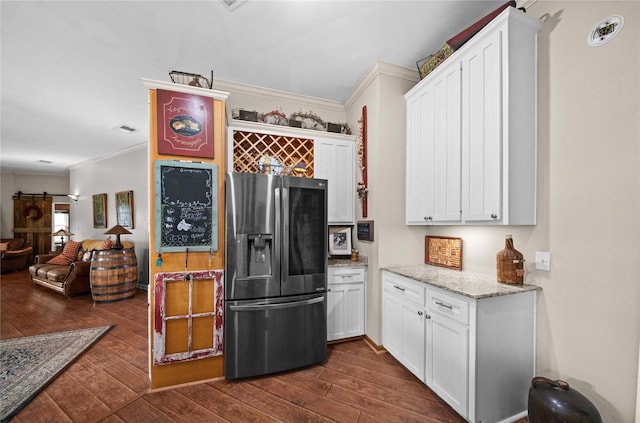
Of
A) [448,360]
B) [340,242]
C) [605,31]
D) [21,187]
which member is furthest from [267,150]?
[21,187]

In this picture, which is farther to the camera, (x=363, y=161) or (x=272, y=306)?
(x=363, y=161)

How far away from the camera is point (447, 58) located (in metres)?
2.06

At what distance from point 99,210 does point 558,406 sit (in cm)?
808

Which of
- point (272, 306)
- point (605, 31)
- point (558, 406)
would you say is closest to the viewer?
point (558, 406)

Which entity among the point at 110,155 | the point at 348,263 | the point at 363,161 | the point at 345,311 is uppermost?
the point at 110,155

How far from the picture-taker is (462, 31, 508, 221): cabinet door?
164 centimetres

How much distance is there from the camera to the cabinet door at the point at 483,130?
1.64 metres

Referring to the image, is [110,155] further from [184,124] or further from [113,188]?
[184,124]

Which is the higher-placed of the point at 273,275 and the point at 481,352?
the point at 273,275

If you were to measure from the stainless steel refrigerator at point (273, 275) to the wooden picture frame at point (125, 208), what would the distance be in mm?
4573

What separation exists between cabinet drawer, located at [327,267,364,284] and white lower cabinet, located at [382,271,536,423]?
2.95 feet

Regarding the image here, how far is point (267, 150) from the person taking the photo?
2.98 m

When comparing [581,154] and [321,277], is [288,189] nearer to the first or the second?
[321,277]

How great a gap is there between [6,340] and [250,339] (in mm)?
3048
